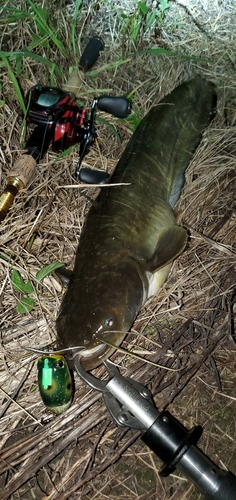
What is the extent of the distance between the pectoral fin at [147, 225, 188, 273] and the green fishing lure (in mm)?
640

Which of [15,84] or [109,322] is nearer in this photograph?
[109,322]

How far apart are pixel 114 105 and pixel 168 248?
3.82ft

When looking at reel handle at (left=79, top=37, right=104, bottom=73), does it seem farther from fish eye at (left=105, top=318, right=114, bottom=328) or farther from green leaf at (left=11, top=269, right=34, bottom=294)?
fish eye at (left=105, top=318, right=114, bottom=328)

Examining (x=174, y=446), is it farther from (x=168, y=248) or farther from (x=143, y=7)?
(x=143, y=7)

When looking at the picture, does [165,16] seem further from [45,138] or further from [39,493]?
[39,493]

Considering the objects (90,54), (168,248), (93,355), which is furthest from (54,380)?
(90,54)

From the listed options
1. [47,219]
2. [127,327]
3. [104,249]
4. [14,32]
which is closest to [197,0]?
[14,32]

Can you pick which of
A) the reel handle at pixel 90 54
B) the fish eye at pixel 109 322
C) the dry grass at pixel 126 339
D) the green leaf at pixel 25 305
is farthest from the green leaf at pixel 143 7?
the fish eye at pixel 109 322

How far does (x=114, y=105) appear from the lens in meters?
2.94

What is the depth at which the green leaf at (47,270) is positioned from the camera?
244 centimetres

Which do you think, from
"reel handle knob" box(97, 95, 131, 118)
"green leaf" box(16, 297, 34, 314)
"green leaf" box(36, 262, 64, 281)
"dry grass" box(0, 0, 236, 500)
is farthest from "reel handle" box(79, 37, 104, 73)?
"green leaf" box(16, 297, 34, 314)

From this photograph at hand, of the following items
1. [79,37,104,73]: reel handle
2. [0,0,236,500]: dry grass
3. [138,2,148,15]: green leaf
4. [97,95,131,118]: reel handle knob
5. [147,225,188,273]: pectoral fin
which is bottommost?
[0,0,236,500]: dry grass

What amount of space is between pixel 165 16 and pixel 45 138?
72.3 inches

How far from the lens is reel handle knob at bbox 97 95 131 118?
2.93 meters
